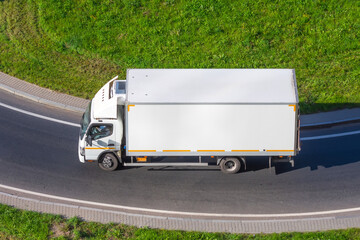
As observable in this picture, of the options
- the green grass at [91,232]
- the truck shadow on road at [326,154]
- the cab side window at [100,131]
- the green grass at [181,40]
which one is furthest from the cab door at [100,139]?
the truck shadow on road at [326,154]

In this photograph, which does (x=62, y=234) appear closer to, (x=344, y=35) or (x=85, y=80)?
(x=85, y=80)

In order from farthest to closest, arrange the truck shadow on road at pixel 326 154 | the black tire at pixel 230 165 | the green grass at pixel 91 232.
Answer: the truck shadow on road at pixel 326 154
the black tire at pixel 230 165
the green grass at pixel 91 232

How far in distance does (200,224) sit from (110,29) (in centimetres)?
1135

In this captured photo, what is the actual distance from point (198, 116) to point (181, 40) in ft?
25.9

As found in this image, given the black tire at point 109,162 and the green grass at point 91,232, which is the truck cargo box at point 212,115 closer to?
the black tire at point 109,162

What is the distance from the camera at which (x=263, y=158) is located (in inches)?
821

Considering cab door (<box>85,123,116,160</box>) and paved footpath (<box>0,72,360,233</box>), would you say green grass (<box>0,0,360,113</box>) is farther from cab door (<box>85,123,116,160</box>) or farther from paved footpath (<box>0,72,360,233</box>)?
paved footpath (<box>0,72,360,233</box>)

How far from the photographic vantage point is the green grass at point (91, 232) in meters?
17.7

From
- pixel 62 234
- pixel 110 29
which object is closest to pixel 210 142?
pixel 62 234

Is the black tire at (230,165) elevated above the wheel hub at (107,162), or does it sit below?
below

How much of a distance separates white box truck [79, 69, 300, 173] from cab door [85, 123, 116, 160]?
23mm

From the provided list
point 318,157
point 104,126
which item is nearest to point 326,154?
point 318,157

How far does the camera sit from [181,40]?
25.7 metres

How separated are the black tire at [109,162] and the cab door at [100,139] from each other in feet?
1.00
